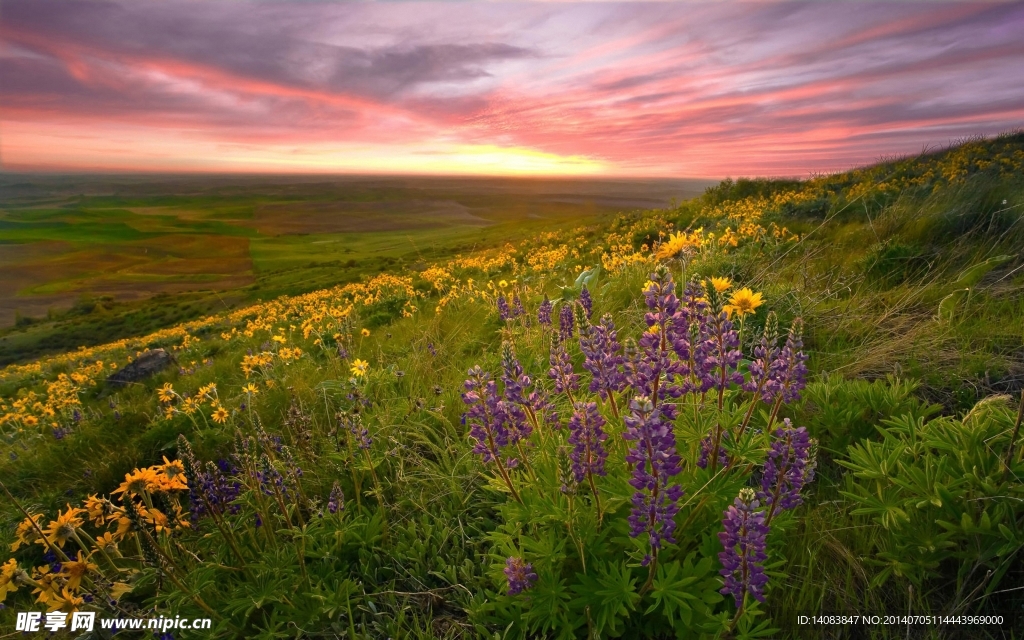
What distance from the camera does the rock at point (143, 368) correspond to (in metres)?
9.70

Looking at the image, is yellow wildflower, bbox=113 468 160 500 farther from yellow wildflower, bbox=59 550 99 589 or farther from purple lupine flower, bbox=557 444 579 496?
purple lupine flower, bbox=557 444 579 496

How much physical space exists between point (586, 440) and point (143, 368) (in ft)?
36.8

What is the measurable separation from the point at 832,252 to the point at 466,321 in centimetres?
462

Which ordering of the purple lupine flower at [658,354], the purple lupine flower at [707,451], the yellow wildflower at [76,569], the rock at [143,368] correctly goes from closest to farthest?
1. the purple lupine flower at [658,354]
2. the purple lupine flower at [707,451]
3. the yellow wildflower at [76,569]
4. the rock at [143,368]

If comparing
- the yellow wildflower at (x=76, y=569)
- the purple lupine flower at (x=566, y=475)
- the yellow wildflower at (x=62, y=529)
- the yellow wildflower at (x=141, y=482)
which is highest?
the purple lupine flower at (x=566, y=475)

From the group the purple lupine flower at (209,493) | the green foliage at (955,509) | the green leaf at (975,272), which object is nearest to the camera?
the green foliage at (955,509)

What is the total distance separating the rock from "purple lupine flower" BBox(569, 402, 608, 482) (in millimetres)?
10577

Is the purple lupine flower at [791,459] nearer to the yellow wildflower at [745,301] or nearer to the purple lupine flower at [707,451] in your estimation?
the purple lupine flower at [707,451]

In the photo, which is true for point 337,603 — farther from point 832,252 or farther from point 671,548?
point 832,252

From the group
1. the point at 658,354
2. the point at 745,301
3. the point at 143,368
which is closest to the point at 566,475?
the point at 658,354

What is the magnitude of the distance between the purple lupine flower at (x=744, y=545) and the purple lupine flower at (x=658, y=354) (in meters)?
0.49

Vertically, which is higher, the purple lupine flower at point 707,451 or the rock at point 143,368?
the purple lupine flower at point 707,451

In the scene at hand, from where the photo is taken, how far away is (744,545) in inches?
57.1

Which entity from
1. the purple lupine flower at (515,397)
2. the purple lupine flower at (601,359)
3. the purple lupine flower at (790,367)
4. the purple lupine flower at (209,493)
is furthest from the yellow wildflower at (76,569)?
the purple lupine flower at (790,367)
